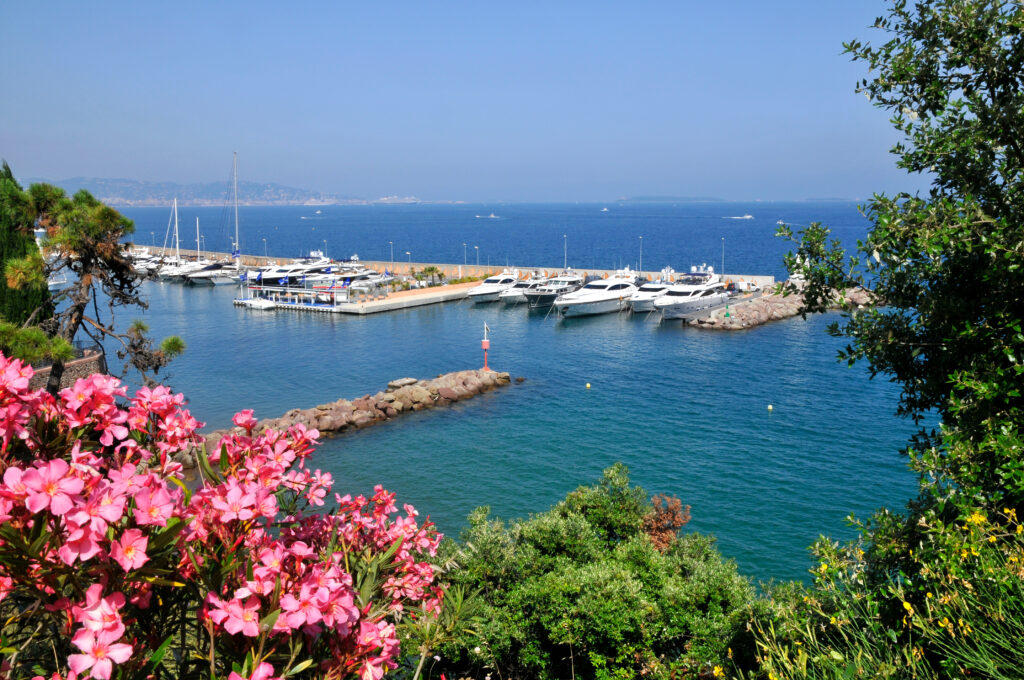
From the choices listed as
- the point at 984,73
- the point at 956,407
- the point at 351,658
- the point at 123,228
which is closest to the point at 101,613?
the point at 351,658

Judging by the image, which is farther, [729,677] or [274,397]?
[274,397]

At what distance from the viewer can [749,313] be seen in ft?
139

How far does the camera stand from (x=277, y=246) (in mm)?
125875

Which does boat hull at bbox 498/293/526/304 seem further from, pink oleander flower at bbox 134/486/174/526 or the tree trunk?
pink oleander flower at bbox 134/486/174/526

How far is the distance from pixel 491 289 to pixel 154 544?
4820 centimetres

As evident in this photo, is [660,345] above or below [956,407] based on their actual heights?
below

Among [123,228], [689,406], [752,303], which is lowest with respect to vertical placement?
[689,406]

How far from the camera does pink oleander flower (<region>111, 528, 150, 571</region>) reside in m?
2.38

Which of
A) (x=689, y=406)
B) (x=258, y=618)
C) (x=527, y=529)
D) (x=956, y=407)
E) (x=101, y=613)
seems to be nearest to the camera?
(x=101, y=613)

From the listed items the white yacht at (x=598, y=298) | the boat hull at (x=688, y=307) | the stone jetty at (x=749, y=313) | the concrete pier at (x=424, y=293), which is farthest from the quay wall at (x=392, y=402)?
the concrete pier at (x=424, y=293)

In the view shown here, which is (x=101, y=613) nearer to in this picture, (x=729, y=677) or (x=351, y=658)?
(x=351, y=658)

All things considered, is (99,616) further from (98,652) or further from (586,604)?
(586,604)

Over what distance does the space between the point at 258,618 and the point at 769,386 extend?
91.2 feet

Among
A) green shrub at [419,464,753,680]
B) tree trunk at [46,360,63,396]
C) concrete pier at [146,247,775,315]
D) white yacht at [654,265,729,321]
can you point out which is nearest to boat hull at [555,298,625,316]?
white yacht at [654,265,729,321]
